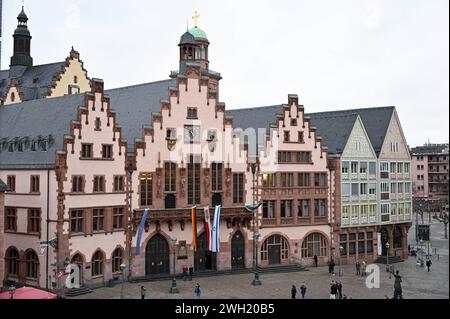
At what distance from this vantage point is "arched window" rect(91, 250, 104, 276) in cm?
5459

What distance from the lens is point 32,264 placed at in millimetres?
54281

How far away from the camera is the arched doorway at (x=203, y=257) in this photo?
62.4m

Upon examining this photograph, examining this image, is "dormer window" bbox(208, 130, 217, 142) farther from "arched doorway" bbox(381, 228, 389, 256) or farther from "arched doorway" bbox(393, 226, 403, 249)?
"arched doorway" bbox(393, 226, 403, 249)

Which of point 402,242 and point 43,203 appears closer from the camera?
point 43,203

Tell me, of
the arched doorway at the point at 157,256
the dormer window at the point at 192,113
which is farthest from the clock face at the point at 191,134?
the arched doorway at the point at 157,256

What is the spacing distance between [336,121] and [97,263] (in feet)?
125

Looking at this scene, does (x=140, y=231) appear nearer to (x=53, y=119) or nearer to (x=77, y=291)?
(x=77, y=291)

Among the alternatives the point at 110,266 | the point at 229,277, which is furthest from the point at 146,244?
the point at 229,277

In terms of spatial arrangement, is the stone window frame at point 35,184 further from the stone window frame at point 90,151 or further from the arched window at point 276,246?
the arched window at point 276,246

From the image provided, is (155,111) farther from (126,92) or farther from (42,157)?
(42,157)

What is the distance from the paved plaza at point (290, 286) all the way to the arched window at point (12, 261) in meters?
9.40

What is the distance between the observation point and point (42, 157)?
5469 cm
